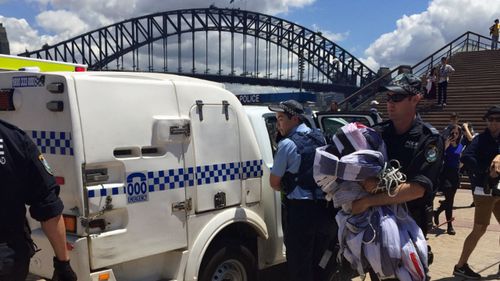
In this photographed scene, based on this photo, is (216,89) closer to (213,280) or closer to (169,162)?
(169,162)

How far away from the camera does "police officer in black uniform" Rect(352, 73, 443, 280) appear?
104 inches

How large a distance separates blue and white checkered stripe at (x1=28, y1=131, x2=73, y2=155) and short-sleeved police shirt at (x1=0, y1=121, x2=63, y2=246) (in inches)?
29.2

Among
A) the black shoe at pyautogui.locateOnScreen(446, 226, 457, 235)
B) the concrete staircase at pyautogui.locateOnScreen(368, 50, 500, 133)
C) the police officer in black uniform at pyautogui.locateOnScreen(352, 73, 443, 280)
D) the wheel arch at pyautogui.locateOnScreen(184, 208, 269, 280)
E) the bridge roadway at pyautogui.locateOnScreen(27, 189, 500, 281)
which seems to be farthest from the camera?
the concrete staircase at pyautogui.locateOnScreen(368, 50, 500, 133)

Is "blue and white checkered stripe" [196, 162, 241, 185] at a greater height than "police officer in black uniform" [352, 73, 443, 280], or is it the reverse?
"police officer in black uniform" [352, 73, 443, 280]

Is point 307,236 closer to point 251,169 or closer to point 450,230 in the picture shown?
point 251,169

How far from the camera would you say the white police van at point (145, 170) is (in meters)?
3.01

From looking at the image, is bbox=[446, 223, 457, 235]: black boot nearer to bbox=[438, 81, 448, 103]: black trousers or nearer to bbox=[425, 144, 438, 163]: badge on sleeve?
bbox=[425, 144, 438, 163]: badge on sleeve

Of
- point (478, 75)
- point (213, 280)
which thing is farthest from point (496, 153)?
point (478, 75)

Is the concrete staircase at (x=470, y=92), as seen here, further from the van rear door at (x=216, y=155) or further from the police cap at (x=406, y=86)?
the police cap at (x=406, y=86)

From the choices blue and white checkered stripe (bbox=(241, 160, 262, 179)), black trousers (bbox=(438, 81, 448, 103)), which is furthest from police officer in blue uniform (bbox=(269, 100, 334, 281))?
black trousers (bbox=(438, 81, 448, 103))

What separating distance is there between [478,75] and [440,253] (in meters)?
16.9

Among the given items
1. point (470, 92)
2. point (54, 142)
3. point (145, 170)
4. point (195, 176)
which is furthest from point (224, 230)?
point (470, 92)

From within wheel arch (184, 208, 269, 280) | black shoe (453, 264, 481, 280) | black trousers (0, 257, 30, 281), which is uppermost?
black trousers (0, 257, 30, 281)

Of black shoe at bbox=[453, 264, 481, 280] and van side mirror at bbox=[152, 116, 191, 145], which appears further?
black shoe at bbox=[453, 264, 481, 280]
